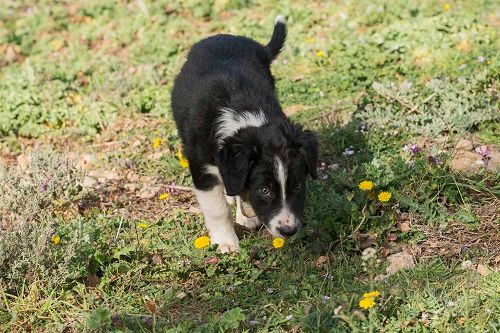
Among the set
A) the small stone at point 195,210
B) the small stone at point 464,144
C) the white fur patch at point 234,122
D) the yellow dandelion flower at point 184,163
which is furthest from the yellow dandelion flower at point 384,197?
the yellow dandelion flower at point 184,163

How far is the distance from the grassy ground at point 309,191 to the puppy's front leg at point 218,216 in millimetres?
148

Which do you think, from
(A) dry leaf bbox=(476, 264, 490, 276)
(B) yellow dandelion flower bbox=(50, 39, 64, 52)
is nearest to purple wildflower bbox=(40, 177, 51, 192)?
(A) dry leaf bbox=(476, 264, 490, 276)

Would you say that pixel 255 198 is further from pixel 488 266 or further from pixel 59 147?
pixel 59 147

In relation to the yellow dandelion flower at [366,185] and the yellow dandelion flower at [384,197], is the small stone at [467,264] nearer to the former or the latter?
the yellow dandelion flower at [384,197]

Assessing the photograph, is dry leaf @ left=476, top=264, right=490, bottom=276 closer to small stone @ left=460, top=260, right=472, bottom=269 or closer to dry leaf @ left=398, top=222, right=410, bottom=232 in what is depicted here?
small stone @ left=460, top=260, right=472, bottom=269

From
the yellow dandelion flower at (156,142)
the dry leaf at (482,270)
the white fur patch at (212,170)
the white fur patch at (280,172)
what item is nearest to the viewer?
the dry leaf at (482,270)

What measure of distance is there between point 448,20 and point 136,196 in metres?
4.03

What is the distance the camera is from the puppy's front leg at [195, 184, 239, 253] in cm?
446

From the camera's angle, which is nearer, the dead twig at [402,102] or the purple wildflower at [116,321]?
the purple wildflower at [116,321]

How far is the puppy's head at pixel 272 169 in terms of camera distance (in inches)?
154

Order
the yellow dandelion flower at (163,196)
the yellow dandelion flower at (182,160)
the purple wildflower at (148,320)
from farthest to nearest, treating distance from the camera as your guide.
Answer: the yellow dandelion flower at (182,160), the yellow dandelion flower at (163,196), the purple wildflower at (148,320)

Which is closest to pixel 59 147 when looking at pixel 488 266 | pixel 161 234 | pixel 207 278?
pixel 161 234

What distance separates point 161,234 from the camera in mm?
4715

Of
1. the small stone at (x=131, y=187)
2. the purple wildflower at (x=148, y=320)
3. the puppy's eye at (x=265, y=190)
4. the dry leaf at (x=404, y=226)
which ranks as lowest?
the small stone at (x=131, y=187)
